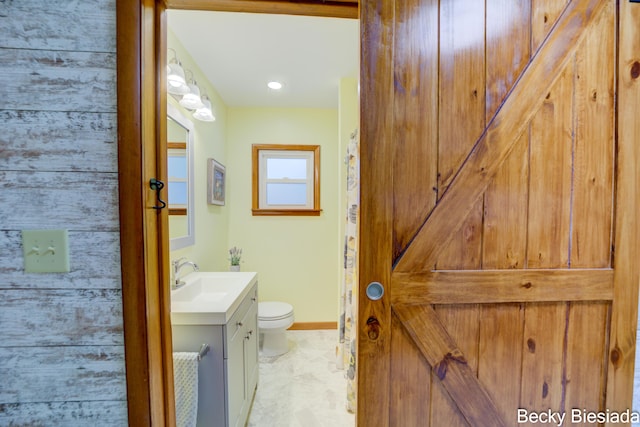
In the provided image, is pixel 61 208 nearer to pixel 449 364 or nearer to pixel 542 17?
pixel 449 364

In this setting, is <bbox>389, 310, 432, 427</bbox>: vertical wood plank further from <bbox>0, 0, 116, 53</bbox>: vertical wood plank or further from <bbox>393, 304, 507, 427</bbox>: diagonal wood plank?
<bbox>0, 0, 116, 53</bbox>: vertical wood plank

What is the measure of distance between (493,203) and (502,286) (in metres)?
0.28

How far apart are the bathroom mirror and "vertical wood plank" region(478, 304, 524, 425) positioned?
1.65 metres

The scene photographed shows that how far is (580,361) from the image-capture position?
879mm

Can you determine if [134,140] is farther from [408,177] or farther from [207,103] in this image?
[207,103]

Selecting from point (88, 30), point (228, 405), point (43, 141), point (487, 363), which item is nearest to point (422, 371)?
point (487, 363)

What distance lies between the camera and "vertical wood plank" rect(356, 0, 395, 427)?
2.60 feet

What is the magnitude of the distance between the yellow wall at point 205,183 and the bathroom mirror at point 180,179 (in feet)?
0.25

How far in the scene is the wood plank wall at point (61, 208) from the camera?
0.70m

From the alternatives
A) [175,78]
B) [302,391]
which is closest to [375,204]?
[175,78]

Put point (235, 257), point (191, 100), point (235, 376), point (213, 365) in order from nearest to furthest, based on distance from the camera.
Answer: point (213, 365)
point (235, 376)
point (191, 100)
point (235, 257)

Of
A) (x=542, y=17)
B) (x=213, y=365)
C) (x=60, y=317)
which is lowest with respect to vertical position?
(x=213, y=365)

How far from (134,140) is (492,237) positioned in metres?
1.14

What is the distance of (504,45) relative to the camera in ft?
2.70
